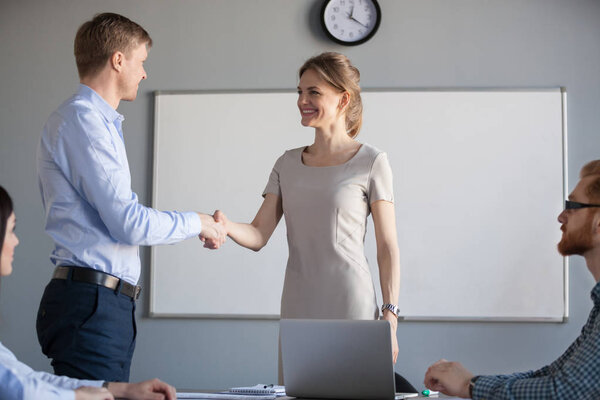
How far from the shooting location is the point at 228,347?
3.93 m

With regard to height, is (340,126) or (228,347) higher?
(340,126)

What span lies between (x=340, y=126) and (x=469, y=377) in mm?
1162

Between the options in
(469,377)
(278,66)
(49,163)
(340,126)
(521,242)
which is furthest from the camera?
(278,66)

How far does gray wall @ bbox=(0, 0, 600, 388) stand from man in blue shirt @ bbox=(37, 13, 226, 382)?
2.04 meters

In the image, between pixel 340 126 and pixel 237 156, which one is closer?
pixel 340 126

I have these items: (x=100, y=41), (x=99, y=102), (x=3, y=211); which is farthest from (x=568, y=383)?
(x=100, y=41)

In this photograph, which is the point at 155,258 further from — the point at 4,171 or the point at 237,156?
the point at 4,171

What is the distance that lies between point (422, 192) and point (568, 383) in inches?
101

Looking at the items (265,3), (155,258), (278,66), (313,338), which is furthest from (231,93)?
(313,338)

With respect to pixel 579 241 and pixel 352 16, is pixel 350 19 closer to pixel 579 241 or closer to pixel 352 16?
pixel 352 16

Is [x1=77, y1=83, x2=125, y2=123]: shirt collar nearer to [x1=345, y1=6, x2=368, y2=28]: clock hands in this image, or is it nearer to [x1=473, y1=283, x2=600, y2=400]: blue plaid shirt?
[x1=473, y1=283, x2=600, y2=400]: blue plaid shirt

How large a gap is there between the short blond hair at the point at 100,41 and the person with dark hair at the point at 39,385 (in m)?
0.74

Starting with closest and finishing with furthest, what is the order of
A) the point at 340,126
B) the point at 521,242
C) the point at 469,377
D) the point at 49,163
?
the point at 469,377 < the point at 49,163 < the point at 340,126 < the point at 521,242

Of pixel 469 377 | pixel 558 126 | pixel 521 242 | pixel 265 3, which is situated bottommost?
pixel 469 377
